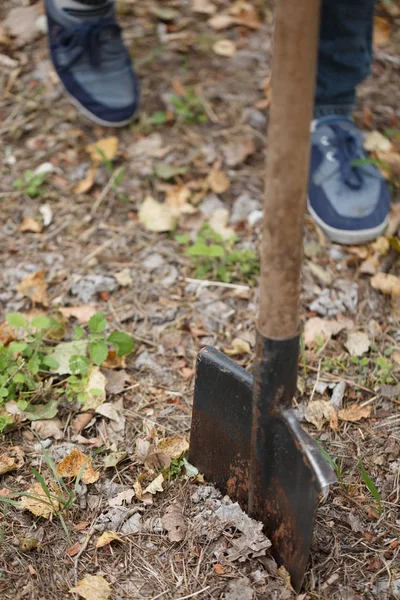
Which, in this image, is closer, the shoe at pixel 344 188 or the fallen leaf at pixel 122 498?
the fallen leaf at pixel 122 498

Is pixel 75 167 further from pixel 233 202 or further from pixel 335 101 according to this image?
pixel 335 101

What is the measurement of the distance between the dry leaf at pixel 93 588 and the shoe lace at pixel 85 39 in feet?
6.21

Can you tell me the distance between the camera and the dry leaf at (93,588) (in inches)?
52.4

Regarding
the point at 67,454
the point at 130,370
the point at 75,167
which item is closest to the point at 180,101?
the point at 75,167

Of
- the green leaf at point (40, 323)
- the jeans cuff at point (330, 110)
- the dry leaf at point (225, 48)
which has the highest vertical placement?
the jeans cuff at point (330, 110)

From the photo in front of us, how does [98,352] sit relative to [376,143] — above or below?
below

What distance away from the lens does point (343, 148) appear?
90.0 inches

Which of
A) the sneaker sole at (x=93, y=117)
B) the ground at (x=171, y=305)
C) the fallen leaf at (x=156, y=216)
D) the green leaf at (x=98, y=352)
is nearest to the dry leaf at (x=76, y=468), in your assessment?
the ground at (x=171, y=305)

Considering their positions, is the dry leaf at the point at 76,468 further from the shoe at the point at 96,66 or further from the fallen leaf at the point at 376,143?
the fallen leaf at the point at 376,143

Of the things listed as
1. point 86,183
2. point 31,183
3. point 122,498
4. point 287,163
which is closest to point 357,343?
point 122,498

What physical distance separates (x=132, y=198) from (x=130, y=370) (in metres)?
0.78

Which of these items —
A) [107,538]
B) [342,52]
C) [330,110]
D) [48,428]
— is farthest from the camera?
[330,110]

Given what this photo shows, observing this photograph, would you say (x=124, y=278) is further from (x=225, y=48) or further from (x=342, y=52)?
(x=225, y=48)

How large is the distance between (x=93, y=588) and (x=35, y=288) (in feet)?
3.23
